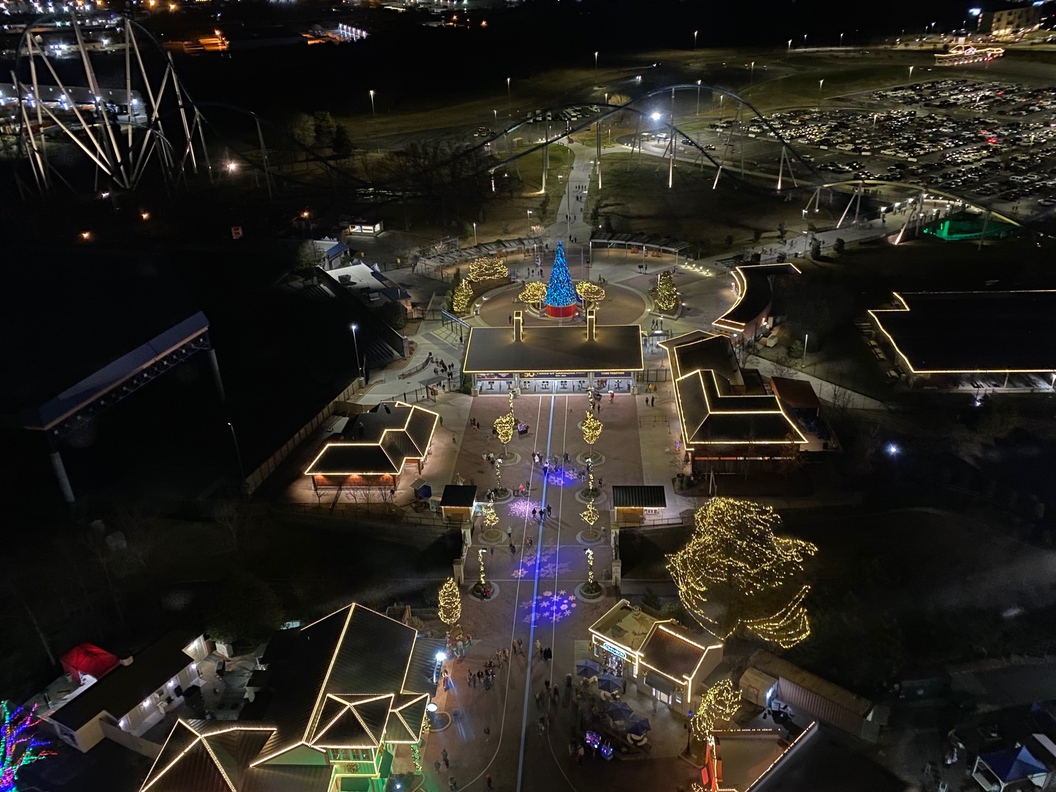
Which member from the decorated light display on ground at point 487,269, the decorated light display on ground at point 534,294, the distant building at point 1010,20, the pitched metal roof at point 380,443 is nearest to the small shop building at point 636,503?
the pitched metal roof at point 380,443

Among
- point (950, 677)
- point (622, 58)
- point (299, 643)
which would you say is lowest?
point (950, 677)

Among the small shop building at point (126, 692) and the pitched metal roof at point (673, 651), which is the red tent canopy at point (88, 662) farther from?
the pitched metal roof at point (673, 651)

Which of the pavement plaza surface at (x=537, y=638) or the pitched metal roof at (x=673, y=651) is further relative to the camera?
the pitched metal roof at (x=673, y=651)

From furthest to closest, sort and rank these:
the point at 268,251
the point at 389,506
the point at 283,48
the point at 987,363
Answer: the point at 283,48, the point at 268,251, the point at 987,363, the point at 389,506

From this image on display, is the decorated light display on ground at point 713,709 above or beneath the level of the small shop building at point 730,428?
beneath

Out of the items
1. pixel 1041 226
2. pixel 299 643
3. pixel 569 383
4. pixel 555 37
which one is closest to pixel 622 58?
pixel 555 37

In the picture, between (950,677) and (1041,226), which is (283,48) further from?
(950,677)

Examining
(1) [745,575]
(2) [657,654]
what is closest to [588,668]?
(2) [657,654]
